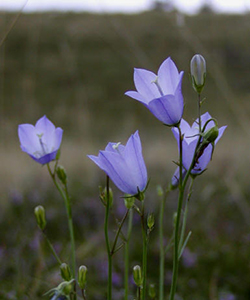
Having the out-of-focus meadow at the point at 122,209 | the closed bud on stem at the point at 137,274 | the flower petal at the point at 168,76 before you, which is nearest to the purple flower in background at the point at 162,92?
the flower petal at the point at 168,76

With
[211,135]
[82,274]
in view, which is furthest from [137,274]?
[211,135]

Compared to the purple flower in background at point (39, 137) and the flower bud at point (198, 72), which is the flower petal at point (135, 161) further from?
the purple flower in background at point (39, 137)

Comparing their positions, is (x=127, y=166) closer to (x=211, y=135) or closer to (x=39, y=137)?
(x=211, y=135)

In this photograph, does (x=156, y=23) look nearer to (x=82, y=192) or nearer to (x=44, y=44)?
(x=44, y=44)

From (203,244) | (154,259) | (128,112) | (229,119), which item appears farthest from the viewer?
(128,112)

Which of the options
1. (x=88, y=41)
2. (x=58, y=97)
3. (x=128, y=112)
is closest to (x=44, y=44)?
(x=88, y=41)

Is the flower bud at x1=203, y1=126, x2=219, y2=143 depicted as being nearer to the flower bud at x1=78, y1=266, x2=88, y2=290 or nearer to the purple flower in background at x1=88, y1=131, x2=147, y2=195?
the purple flower in background at x1=88, y1=131, x2=147, y2=195
